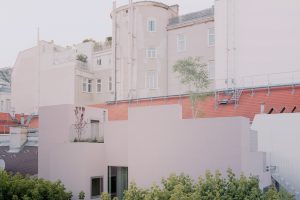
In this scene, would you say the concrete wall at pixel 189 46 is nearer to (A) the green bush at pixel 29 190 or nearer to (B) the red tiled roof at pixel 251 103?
(B) the red tiled roof at pixel 251 103

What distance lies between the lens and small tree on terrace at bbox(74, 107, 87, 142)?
19359mm

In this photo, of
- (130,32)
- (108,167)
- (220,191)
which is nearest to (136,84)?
(130,32)

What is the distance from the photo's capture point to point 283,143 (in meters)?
17.7

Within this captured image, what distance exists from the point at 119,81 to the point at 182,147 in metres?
21.3

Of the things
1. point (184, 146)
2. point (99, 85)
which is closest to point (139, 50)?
point (99, 85)

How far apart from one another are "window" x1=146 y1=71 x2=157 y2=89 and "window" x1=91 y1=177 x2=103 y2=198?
17.2 metres

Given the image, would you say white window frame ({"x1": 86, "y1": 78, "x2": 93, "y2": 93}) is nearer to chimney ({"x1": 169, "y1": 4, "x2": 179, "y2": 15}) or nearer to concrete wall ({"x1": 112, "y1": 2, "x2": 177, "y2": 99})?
concrete wall ({"x1": 112, "y1": 2, "x2": 177, "y2": 99})

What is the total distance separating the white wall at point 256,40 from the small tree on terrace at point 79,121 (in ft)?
41.1

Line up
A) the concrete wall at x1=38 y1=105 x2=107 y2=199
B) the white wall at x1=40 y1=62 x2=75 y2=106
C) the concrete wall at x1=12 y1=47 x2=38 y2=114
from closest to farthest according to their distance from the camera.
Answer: the concrete wall at x1=38 y1=105 x2=107 y2=199 → the white wall at x1=40 y1=62 x2=75 y2=106 → the concrete wall at x1=12 y1=47 x2=38 y2=114

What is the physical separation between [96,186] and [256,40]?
15946 millimetres

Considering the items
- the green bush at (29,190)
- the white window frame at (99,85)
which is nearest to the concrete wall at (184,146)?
the green bush at (29,190)

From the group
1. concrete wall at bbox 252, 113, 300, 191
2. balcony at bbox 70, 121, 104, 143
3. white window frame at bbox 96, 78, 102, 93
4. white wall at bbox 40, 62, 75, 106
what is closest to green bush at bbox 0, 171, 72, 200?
balcony at bbox 70, 121, 104, 143

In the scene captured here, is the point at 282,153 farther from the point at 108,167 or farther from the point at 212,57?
the point at 212,57

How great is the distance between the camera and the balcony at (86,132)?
19.2 m
